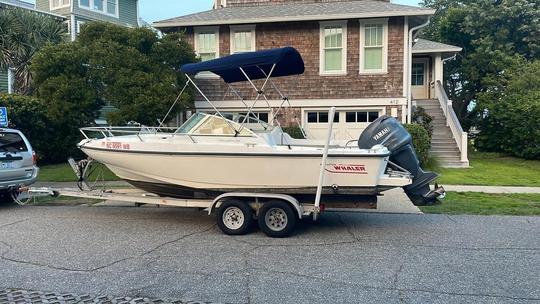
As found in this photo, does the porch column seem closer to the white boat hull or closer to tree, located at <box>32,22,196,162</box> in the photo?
tree, located at <box>32,22,196,162</box>

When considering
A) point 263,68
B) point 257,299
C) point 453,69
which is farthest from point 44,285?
point 453,69

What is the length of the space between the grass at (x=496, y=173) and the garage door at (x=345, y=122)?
3.00 m

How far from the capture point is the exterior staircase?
16109 mm

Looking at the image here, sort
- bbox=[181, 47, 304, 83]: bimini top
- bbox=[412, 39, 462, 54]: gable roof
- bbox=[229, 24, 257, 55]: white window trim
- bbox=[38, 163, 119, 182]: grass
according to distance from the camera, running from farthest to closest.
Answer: bbox=[412, 39, 462, 54]: gable roof < bbox=[229, 24, 257, 55]: white window trim < bbox=[38, 163, 119, 182]: grass < bbox=[181, 47, 304, 83]: bimini top

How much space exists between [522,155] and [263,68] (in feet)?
46.3

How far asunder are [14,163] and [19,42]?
539 inches

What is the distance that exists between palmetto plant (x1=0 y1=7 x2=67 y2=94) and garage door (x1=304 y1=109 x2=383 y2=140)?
43.1 ft

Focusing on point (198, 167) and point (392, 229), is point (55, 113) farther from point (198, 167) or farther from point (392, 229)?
point (392, 229)

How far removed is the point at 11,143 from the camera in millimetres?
9719

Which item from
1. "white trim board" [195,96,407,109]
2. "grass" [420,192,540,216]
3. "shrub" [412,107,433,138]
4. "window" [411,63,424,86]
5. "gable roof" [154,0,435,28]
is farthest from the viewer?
"window" [411,63,424,86]

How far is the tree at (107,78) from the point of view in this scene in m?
13.0

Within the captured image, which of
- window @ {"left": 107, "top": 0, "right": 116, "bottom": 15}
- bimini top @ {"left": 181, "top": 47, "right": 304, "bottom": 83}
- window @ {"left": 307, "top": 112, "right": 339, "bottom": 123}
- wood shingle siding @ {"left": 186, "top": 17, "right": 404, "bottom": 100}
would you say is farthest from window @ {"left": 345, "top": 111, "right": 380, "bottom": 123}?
window @ {"left": 107, "top": 0, "right": 116, "bottom": 15}

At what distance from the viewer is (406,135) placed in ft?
25.0

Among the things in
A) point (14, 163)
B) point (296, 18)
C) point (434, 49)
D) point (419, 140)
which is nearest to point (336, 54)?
point (296, 18)
